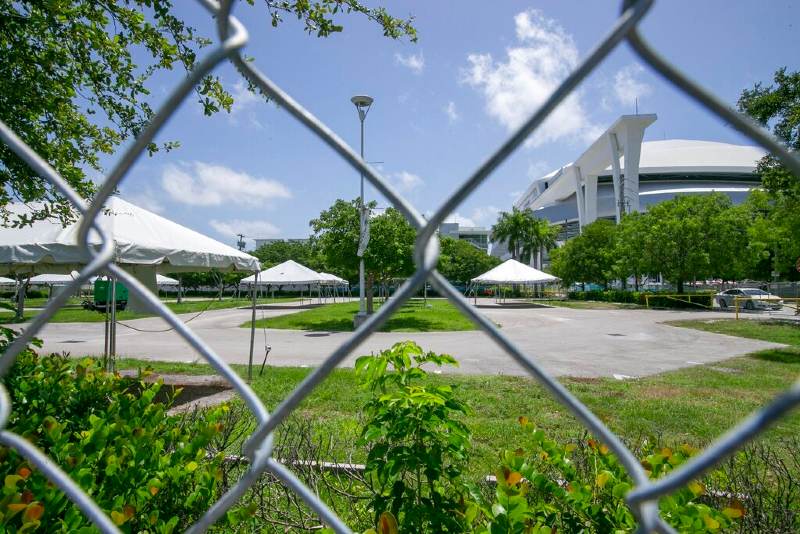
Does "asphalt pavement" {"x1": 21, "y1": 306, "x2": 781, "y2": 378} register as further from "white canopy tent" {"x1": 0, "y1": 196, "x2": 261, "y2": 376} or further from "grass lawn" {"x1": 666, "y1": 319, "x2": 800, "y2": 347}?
"white canopy tent" {"x1": 0, "y1": 196, "x2": 261, "y2": 376}

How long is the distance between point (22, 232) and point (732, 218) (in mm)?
30326

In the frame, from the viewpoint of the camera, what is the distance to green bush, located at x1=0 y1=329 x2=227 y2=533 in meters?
1.22

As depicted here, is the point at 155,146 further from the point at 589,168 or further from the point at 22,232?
the point at 589,168

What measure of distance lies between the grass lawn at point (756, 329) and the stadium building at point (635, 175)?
39460 mm

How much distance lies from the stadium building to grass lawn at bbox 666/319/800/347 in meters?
39.5

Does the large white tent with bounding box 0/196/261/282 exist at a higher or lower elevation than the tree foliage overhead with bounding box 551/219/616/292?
lower

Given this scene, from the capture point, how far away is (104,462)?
1573 mm

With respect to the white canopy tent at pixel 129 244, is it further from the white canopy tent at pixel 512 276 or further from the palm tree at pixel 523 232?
the palm tree at pixel 523 232

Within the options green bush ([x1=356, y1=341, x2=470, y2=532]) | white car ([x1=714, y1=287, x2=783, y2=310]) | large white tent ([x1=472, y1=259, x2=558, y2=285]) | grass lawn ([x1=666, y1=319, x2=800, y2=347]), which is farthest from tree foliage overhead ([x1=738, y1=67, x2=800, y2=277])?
large white tent ([x1=472, y1=259, x2=558, y2=285])

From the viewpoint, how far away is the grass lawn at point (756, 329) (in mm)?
12934

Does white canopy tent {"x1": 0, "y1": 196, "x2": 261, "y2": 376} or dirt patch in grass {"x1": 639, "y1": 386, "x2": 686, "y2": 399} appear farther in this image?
dirt patch in grass {"x1": 639, "y1": 386, "x2": 686, "y2": 399}

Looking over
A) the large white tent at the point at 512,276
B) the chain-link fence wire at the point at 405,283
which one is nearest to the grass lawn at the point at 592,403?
the chain-link fence wire at the point at 405,283

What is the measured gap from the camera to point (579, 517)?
5.22ft

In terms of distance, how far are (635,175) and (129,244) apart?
5724 centimetres
